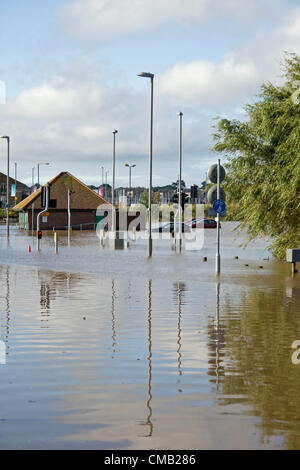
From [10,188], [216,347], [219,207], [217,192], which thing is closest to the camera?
[216,347]

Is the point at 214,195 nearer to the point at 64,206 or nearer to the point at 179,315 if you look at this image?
the point at 179,315

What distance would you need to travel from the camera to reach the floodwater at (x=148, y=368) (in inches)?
224

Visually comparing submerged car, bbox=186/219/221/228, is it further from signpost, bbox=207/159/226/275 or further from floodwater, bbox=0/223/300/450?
floodwater, bbox=0/223/300/450

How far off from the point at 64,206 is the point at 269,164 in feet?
196

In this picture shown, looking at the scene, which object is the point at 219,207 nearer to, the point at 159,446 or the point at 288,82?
the point at 288,82

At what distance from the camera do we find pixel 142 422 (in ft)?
19.6

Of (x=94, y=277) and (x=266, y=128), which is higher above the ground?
(x=266, y=128)

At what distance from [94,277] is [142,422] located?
15.9 meters

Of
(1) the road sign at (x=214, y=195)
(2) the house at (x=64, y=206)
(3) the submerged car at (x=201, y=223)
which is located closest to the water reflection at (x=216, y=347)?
(1) the road sign at (x=214, y=195)

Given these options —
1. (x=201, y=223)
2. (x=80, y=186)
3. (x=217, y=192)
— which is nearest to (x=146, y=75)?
(x=217, y=192)

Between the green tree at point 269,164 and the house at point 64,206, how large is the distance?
54.5 metres

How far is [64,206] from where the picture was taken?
284ft

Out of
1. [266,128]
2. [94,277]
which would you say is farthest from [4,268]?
[266,128]

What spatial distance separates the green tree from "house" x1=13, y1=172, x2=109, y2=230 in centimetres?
5447
